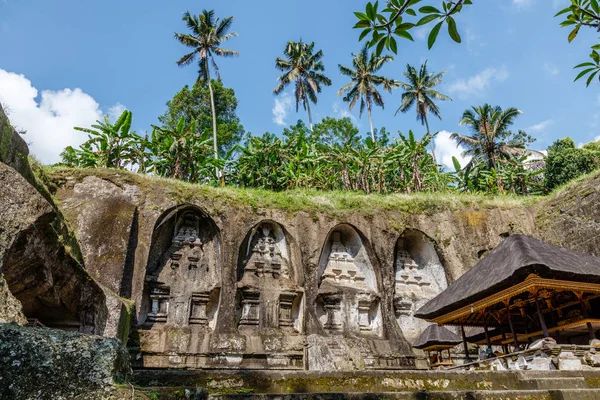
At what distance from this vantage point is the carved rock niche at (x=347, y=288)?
13809 millimetres

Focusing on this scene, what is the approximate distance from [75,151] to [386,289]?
490 inches

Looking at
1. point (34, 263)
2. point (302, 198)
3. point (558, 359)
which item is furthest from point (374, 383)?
point (302, 198)

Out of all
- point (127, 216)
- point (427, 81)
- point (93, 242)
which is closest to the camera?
point (93, 242)

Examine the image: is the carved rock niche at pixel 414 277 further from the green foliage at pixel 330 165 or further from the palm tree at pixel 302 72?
the palm tree at pixel 302 72

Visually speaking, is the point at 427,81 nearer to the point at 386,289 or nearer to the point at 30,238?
the point at 386,289

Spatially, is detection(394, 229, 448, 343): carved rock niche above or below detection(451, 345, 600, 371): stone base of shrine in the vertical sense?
above

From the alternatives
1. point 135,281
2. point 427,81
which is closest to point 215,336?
point 135,281

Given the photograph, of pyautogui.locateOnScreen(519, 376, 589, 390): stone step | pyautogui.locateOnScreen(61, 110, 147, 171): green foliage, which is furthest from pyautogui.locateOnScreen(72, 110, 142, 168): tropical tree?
pyautogui.locateOnScreen(519, 376, 589, 390): stone step

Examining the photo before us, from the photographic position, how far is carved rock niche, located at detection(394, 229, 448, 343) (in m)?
14.8

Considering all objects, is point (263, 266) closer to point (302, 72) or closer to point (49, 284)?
point (49, 284)

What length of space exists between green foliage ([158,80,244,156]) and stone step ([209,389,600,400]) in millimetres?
25418

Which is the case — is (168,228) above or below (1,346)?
above

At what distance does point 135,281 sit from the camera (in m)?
11.8

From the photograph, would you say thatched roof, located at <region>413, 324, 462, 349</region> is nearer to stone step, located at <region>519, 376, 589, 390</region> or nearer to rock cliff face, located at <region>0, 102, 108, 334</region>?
stone step, located at <region>519, 376, 589, 390</region>
